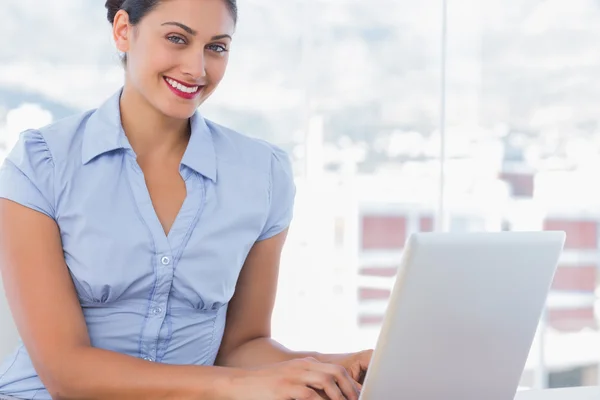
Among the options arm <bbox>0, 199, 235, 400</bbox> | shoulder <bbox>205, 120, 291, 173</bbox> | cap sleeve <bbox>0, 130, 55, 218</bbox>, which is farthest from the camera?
shoulder <bbox>205, 120, 291, 173</bbox>

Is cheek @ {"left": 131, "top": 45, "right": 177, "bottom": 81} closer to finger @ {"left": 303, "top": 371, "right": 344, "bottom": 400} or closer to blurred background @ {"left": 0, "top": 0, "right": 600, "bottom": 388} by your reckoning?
finger @ {"left": 303, "top": 371, "right": 344, "bottom": 400}

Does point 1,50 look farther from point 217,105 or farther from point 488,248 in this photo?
point 488,248

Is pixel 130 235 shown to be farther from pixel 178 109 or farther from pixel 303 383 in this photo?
pixel 303 383

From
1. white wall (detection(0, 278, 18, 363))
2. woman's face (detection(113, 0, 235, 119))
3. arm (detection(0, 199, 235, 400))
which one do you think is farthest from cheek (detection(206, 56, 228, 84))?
white wall (detection(0, 278, 18, 363))

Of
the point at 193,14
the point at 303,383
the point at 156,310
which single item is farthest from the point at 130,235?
the point at 303,383

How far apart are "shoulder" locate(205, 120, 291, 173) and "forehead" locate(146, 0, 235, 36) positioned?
0.23 meters

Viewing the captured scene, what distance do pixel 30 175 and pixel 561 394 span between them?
2.82ft

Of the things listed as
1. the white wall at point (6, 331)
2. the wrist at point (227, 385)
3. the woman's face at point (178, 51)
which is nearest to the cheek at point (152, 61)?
the woman's face at point (178, 51)

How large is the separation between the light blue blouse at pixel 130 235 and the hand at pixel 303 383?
39 centimetres

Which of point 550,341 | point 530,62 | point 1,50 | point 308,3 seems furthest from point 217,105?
point 550,341

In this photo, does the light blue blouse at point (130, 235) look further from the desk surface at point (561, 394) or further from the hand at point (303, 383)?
the desk surface at point (561, 394)

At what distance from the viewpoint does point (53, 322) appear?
140 centimetres

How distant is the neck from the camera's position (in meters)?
1.60

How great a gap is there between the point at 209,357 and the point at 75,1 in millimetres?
5866
